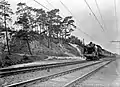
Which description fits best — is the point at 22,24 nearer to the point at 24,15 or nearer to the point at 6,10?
the point at 24,15

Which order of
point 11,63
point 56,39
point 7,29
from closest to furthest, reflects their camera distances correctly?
point 11,63 < point 7,29 < point 56,39

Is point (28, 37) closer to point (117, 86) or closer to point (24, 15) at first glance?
point (24, 15)

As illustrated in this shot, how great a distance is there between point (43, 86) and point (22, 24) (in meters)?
32.0

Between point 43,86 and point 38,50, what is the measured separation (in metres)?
48.1

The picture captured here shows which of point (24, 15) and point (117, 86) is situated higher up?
point (24, 15)

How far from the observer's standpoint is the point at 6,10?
36656 millimetres

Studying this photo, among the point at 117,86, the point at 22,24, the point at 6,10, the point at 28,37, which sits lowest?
the point at 117,86

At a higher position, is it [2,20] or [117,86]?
[2,20]

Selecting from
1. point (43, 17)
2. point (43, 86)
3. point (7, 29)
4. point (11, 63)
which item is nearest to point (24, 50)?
point (43, 17)

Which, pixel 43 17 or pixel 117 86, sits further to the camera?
pixel 43 17

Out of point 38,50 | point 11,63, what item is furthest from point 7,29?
point 38,50

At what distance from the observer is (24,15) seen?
39.9 meters

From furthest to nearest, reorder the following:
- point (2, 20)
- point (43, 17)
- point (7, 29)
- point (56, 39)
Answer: point (56, 39), point (43, 17), point (7, 29), point (2, 20)

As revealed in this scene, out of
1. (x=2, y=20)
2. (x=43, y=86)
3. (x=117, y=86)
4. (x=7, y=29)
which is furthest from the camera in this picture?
(x=7, y=29)
